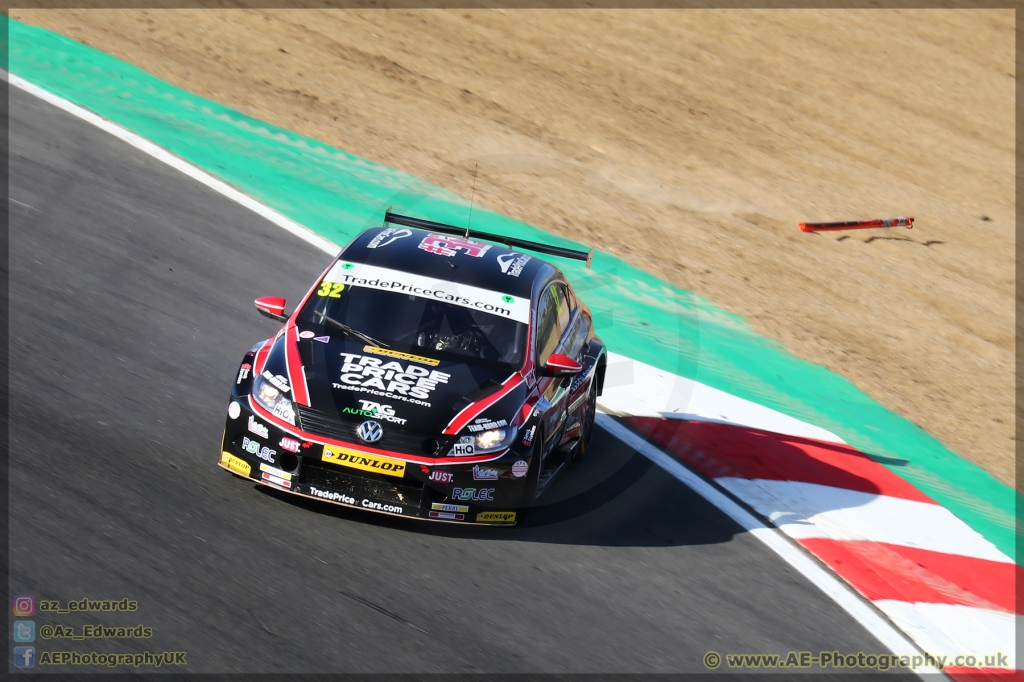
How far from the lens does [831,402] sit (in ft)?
33.4

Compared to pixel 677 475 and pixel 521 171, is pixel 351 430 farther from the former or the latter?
pixel 521 171

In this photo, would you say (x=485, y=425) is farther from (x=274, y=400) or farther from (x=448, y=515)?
(x=274, y=400)

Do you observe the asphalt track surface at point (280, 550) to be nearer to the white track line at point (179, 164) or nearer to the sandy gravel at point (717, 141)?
the white track line at point (179, 164)

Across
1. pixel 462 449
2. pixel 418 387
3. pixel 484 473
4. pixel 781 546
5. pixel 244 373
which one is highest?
pixel 418 387

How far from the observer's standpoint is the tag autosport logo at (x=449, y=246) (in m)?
7.76

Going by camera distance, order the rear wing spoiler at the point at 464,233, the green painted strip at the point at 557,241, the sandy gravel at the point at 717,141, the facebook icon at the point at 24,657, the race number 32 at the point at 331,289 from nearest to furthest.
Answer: the facebook icon at the point at 24,657, the race number 32 at the point at 331,289, the rear wing spoiler at the point at 464,233, the green painted strip at the point at 557,241, the sandy gravel at the point at 717,141

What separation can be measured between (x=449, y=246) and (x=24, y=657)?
4.13 m

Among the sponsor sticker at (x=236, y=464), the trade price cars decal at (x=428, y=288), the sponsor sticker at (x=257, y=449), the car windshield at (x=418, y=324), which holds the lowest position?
the sponsor sticker at (x=236, y=464)

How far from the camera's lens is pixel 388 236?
311 inches

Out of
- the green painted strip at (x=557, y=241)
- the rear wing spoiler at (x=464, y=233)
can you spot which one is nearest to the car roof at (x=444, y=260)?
the rear wing spoiler at (x=464, y=233)

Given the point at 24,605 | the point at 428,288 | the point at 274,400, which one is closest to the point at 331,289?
the point at 428,288

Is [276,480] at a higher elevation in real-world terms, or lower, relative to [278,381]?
lower

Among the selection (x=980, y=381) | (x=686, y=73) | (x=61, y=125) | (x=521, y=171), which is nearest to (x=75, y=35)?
(x=61, y=125)

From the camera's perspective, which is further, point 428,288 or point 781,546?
point 428,288
